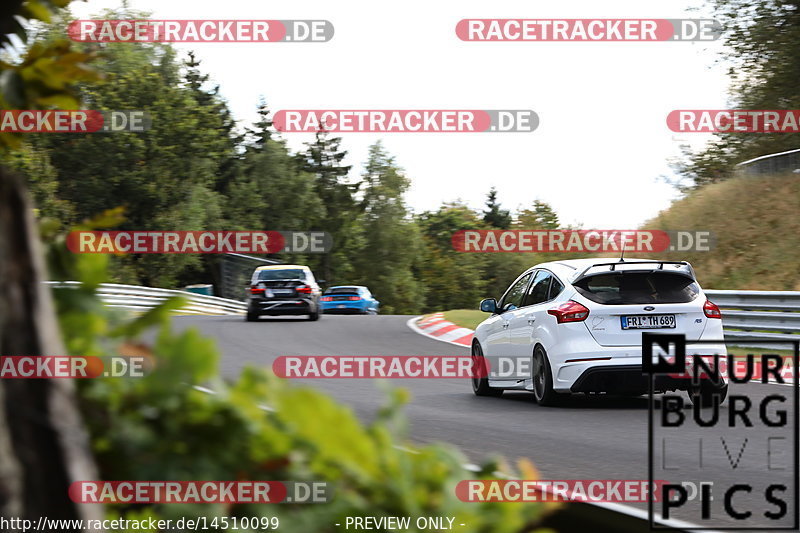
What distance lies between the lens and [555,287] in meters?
11.4

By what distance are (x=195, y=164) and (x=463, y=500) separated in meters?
56.9

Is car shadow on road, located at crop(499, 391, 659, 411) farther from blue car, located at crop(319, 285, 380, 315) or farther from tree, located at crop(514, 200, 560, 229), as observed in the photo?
tree, located at crop(514, 200, 560, 229)

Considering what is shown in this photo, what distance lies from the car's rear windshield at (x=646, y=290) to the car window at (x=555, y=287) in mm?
273

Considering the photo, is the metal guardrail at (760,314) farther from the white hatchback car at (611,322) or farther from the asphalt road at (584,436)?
the white hatchback car at (611,322)

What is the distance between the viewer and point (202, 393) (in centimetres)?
178

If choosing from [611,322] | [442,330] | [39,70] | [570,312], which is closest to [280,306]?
[442,330]

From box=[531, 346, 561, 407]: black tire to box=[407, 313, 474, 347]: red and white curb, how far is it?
343 inches

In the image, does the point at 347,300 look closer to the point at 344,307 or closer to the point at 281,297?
the point at 344,307

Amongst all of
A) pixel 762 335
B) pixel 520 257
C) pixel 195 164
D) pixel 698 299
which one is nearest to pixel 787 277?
pixel 762 335

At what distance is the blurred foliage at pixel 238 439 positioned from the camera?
1.66 m

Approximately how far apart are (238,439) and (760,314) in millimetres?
17571

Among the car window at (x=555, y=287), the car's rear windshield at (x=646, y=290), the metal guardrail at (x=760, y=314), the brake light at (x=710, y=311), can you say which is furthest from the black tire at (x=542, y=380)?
the metal guardrail at (x=760, y=314)

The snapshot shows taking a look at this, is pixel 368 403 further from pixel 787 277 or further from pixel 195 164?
pixel 195 164

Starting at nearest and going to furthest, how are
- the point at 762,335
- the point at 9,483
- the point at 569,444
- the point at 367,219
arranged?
the point at 9,483 → the point at 569,444 → the point at 762,335 → the point at 367,219
